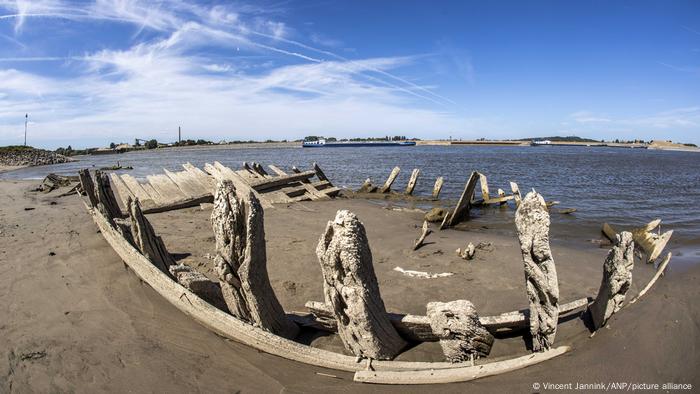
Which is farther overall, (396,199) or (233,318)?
(396,199)

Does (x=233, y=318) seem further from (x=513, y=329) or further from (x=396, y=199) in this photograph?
(x=396, y=199)

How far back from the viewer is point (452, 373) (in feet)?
10.2

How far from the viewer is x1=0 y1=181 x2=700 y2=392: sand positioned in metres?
3.40

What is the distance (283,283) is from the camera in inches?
249

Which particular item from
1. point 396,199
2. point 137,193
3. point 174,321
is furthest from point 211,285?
point 396,199

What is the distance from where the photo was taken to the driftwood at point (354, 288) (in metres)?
3.40

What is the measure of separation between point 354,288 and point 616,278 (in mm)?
2445

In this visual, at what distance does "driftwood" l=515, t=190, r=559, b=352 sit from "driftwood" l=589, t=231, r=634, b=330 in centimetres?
66

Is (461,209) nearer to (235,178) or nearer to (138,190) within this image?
(235,178)

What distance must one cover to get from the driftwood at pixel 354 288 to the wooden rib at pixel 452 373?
347mm

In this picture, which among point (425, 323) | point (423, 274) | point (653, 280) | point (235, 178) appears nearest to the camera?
point (425, 323)

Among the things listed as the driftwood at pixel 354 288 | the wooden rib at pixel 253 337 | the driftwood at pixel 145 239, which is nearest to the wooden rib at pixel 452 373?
the wooden rib at pixel 253 337

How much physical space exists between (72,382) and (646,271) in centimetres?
893

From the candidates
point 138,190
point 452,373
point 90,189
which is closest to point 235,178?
point 138,190
